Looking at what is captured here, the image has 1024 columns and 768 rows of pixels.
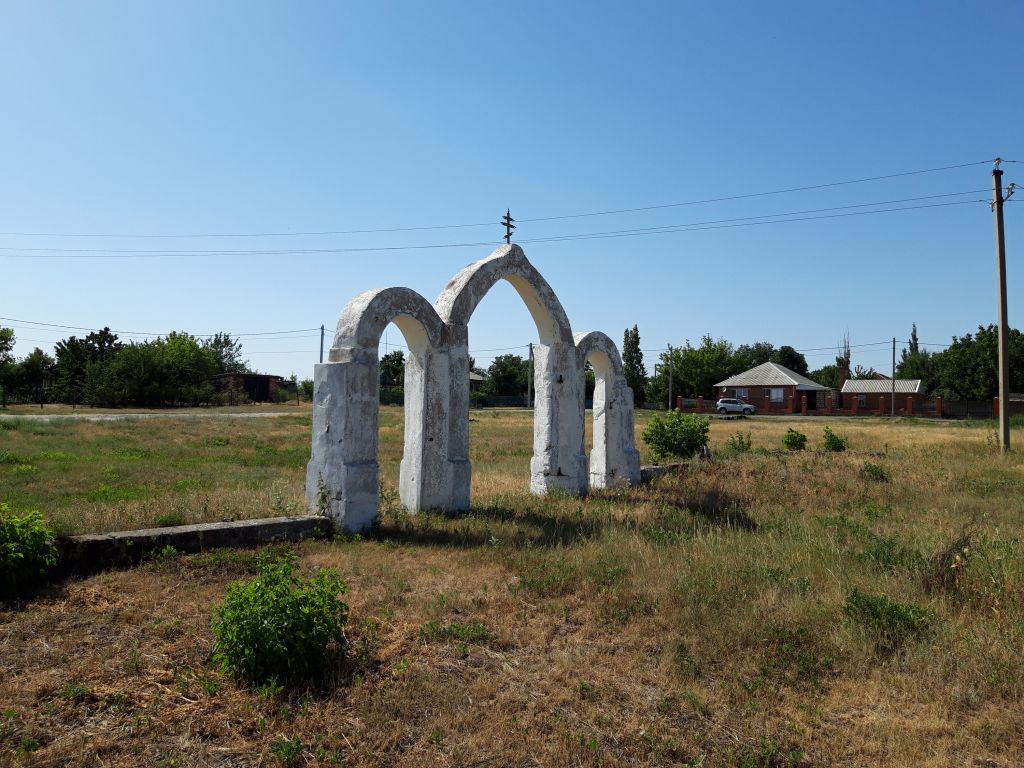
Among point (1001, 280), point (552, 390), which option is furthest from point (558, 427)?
point (1001, 280)

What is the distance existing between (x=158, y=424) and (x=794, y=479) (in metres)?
23.3

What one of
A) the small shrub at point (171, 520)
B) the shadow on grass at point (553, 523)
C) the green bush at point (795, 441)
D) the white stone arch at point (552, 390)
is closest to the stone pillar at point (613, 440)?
the white stone arch at point (552, 390)

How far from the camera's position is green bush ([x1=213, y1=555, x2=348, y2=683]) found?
4.46 metres

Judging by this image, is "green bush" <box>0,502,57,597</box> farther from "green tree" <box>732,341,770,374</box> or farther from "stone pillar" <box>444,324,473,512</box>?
"green tree" <box>732,341,770,374</box>

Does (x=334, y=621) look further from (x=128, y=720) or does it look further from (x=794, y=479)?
(x=794, y=479)

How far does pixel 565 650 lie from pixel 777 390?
55137mm

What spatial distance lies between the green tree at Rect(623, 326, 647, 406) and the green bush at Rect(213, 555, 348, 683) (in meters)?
62.2

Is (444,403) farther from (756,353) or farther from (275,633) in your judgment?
(756,353)

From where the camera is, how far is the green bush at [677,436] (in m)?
18.3

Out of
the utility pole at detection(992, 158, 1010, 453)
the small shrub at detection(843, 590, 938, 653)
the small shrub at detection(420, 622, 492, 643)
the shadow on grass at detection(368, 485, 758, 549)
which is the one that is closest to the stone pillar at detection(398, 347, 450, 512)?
the shadow on grass at detection(368, 485, 758, 549)

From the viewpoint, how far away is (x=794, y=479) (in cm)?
1395

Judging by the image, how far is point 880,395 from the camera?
2080 inches

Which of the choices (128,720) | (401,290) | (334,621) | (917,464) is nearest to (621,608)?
(334,621)

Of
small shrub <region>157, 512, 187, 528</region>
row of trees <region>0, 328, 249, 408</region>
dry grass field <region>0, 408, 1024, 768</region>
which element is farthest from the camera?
row of trees <region>0, 328, 249, 408</region>
